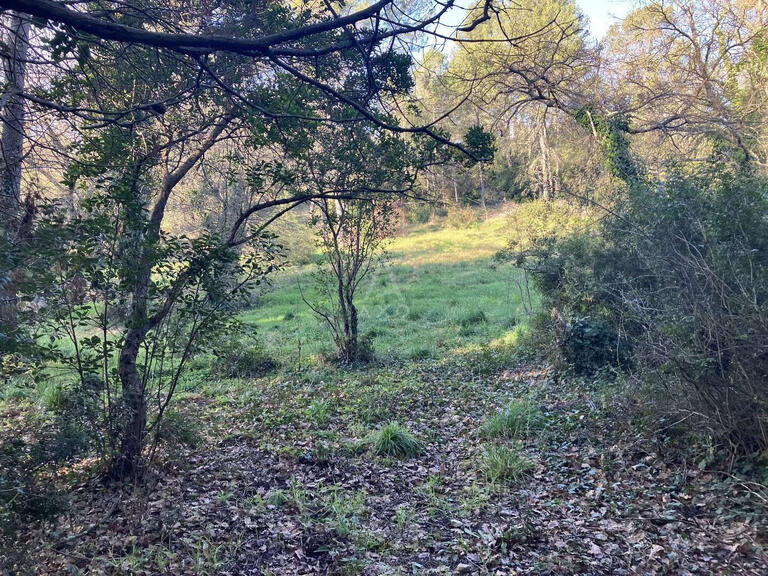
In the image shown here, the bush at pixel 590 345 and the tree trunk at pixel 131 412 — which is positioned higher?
the tree trunk at pixel 131 412

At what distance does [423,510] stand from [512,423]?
6.79 feet

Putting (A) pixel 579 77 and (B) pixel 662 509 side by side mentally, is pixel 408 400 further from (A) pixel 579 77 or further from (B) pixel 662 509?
(A) pixel 579 77

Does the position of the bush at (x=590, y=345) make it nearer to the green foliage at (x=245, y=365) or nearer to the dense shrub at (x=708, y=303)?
the dense shrub at (x=708, y=303)

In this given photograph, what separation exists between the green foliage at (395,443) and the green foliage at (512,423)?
3.00ft

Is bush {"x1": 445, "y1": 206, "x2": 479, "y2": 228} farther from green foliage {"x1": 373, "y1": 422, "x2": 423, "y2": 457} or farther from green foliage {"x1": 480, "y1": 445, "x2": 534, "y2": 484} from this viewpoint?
green foliage {"x1": 480, "y1": 445, "x2": 534, "y2": 484}

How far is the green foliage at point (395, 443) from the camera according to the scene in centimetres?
569

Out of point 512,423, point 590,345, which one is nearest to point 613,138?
point 590,345

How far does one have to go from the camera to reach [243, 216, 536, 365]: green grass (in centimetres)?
1153

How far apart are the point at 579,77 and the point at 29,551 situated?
12.8 metres

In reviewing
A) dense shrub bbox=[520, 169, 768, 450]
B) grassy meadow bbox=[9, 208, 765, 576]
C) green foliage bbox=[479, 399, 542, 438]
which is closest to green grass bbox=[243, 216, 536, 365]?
grassy meadow bbox=[9, 208, 765, 576]

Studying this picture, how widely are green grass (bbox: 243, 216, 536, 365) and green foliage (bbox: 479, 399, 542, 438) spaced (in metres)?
3.85

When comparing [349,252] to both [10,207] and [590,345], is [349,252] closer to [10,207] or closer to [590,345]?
[590,345]

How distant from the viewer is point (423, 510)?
4438 millimetres

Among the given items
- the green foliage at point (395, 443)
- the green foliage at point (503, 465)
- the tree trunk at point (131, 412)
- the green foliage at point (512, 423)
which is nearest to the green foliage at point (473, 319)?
the green foliage at point (512, 423)
